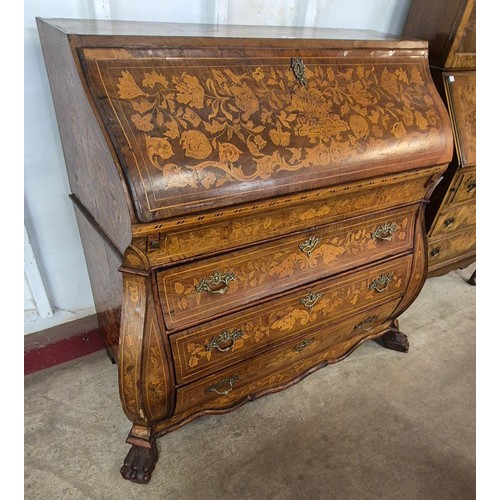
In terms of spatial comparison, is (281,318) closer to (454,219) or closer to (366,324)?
(366,324)

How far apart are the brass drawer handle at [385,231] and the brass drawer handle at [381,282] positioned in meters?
0.17

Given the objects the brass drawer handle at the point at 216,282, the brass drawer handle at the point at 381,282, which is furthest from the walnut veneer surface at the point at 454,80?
the brass drawer handle at the point at 216,282

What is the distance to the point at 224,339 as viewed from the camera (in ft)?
4.16

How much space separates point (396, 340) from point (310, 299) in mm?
879

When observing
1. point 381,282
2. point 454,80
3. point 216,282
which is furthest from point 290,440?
point 454,80

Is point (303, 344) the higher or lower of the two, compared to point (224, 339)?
lower

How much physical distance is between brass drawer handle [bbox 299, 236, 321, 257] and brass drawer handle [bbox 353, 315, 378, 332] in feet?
1.87

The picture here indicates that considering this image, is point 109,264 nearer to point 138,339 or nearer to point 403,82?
point 138,339

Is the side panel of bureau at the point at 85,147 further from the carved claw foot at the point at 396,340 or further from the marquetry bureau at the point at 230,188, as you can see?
the carved claw foot at the point at 396,340

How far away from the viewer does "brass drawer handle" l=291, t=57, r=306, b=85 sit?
114cm

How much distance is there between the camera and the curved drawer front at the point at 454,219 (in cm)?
208

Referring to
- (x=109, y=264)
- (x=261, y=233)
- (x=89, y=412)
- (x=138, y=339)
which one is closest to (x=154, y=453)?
(x=89, y=412)

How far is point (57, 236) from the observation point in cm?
163

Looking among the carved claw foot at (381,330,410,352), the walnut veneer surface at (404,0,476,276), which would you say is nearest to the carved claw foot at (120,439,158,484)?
the carved claw foot at (381,330,410,352)
